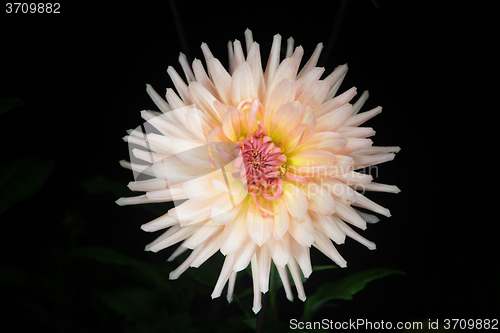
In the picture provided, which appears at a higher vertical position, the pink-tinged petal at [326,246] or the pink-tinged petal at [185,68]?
the pink-tinged petal at [185,68]

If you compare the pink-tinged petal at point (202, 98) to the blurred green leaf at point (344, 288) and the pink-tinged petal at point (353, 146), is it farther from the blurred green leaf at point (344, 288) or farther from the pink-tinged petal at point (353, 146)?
the blurred green leaf at point (344, 288)

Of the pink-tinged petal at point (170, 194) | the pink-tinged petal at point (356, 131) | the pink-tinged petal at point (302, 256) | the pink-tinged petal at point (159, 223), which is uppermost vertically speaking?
the pink-tinged petal at point (356, 131)

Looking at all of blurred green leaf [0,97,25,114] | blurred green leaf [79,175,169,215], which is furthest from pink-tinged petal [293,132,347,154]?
blurred green leaf [0,97,25,114]

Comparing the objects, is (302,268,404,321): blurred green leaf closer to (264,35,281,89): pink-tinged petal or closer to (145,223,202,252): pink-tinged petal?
(145,223,202,252): pink-tinged petal

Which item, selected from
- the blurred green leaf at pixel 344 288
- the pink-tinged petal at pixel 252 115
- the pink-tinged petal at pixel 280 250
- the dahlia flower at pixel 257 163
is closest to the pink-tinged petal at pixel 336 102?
the dahlia flower at pixel 257 163

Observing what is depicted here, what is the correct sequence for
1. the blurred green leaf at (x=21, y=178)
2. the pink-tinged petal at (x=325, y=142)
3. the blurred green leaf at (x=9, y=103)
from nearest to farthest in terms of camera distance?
the pink-tinged petal at (x=325, y=142) → the blurred green leaf at (x=9, y=103) → the blurred green leaf at (x=21, y=178)

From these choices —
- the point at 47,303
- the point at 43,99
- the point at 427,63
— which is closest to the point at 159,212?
the point at 43,99

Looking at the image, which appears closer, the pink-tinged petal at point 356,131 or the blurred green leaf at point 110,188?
the pink-tinged petal at point 356,131

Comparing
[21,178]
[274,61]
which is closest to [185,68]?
[274,61]
